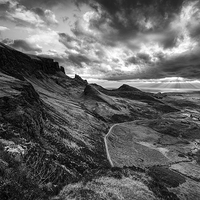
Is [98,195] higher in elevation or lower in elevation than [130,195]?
higher

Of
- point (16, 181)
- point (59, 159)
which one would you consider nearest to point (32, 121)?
point (59, 159)

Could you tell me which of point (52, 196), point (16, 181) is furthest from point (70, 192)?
point (16, 181)

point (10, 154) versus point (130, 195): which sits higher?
point (10, 154)

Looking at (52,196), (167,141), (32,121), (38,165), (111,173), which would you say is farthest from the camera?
(167,141)

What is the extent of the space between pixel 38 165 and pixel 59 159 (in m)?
7.49

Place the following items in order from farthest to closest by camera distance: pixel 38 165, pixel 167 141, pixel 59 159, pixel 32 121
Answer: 1. pixel 167 141
2. pixel 32 121
3. pixel 59 159
4. pixel 38 165

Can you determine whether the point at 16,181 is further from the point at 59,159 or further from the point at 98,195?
the point at 59,159

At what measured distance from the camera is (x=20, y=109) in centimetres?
3828

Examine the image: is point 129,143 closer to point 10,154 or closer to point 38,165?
point 38,165

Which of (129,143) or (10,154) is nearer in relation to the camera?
(10,154)

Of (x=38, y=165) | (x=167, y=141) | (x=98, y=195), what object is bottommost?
(x=167, y=141)

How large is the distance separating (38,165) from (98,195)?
1298cm

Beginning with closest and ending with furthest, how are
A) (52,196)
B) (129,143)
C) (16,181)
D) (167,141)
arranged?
1. (16,181)
2. (52,196)
3. (129,143)
4. (167,141)

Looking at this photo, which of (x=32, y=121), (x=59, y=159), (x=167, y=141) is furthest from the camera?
(x=167, y=141)
